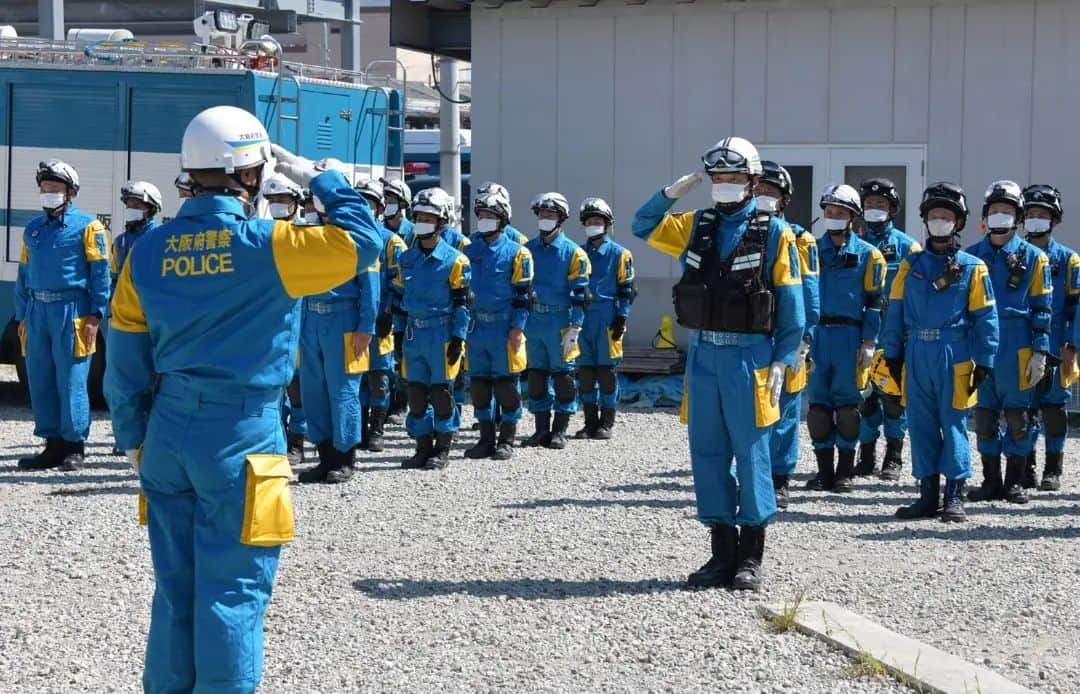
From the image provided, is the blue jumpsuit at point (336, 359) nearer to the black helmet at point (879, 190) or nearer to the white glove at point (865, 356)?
the white glove at point (865, 356)

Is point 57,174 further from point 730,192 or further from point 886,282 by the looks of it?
point 886,282

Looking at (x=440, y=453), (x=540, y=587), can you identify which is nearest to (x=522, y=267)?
(x=440, y=453)

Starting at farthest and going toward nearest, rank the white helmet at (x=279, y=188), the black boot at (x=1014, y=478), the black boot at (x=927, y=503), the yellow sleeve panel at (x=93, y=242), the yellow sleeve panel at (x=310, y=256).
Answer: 1. the yellow sleeve panel at (x=93, y=242)
2. the white helmet at (x=279, y=188)
3. the black boot at (x=1014, y=478)
4. the black boot at (x=927, y=503)
5. the yellow sleeve panel at (x=310, y=256)

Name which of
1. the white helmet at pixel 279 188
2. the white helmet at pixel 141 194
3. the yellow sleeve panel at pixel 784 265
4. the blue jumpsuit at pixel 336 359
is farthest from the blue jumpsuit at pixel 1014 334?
the white helmet at pixel 141 194

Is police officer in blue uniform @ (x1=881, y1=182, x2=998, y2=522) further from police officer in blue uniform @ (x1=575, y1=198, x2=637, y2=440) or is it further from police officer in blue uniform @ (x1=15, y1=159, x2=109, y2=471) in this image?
police officer in blue uniform @ (x1=15, y1=159, x2=109, y2=471)

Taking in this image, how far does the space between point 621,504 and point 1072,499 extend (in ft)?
10.4

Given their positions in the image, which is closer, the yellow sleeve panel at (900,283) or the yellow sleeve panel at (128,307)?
the yellow sleeve panel at (128,307)

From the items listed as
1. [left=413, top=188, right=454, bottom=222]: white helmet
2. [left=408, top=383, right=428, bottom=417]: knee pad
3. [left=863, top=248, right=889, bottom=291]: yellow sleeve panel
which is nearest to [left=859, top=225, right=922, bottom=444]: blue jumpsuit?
[left=863, top=248, right=889, bottom=291]: yellow sleeve panel

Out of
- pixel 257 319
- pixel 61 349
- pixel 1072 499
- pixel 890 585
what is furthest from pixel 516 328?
pixel 257 319

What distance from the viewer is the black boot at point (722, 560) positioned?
8.20 m

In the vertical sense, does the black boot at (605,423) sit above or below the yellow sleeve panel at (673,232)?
below

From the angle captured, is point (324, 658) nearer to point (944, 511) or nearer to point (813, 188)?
point (944, 511)

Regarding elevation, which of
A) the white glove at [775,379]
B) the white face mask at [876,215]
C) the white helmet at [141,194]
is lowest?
the white glove at [775,379]

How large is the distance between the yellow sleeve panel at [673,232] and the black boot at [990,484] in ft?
12.7
